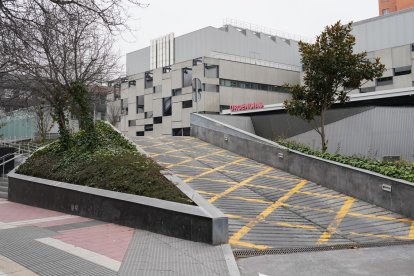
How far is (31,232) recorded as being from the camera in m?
8.30

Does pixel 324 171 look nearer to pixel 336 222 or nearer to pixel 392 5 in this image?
pixel 336 222

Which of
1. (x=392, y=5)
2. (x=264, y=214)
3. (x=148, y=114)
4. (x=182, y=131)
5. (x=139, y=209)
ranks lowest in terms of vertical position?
(x=264, y=214)

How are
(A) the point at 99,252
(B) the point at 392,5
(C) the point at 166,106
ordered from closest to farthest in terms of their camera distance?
(A) the point at 99,252, (C) the point at 166,106, (B) the point at 392,5

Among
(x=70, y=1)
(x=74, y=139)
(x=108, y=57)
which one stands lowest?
(x=74, y=139)

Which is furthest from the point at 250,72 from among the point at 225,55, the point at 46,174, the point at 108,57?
the point at 46,174

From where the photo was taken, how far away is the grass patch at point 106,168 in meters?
9.09

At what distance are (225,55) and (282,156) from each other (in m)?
39.8

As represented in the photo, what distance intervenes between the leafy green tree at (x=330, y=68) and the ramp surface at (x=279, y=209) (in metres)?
3.51

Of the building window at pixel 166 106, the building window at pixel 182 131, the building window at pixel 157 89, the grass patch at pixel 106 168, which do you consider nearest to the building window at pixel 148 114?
the building window at pixel 166 106

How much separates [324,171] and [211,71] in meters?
32.9

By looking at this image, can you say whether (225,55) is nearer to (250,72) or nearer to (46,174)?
(250,72)

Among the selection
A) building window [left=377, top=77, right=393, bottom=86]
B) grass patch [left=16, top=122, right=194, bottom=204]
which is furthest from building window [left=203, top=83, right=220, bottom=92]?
grass patch [left=16, top=122, right=194, bottom=204]

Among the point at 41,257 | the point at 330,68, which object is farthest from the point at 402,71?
the point at 41,257

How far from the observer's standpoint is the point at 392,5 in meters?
67.4
